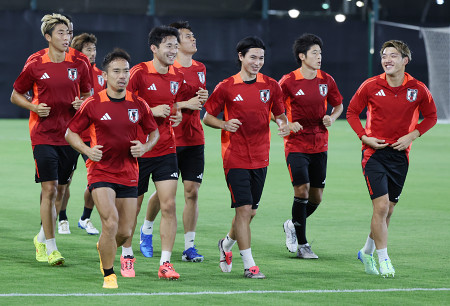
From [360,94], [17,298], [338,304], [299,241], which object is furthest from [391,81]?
[17,298]

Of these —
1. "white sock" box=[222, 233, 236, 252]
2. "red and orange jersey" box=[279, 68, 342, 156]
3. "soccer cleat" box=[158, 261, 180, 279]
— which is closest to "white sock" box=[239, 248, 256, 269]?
"white sock" box=[222, 233, 236, 252]

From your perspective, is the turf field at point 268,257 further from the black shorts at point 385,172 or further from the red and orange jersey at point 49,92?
the red and orange jersey at point 49,92

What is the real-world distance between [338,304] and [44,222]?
3.10 m

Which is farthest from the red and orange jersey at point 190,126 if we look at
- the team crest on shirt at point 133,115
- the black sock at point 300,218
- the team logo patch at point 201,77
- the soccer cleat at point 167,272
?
the soccer cleat at point 167,272

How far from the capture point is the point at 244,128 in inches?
324

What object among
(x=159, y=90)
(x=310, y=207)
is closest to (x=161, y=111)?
(x=159, y=90)

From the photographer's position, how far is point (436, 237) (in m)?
10.1

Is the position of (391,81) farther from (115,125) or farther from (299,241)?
(115,125)

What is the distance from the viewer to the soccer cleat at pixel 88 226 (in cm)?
1027

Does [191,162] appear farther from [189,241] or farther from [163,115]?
[163,115]

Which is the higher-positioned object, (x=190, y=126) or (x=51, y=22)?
(x=51, y=22)

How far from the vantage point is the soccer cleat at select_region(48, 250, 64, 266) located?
27.3 ft

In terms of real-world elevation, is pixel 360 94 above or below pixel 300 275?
above

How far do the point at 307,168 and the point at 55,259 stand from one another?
2.58m
